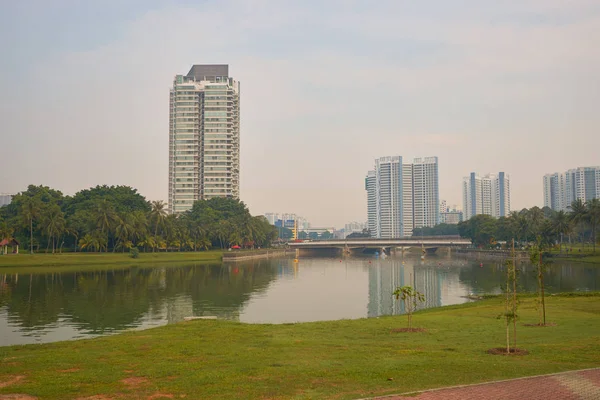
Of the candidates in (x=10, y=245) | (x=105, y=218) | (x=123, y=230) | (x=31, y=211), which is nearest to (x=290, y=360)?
(x=123, y=230)

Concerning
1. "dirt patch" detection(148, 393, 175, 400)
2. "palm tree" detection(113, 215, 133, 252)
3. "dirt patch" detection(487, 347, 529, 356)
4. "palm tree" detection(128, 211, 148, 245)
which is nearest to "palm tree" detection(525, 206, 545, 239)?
"palm tree" detection(128, 211, 148, 245)

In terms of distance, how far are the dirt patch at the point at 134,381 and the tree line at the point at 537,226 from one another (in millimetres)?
87131

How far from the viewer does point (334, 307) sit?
2047 inches

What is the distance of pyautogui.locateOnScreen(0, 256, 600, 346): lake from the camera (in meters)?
40.8

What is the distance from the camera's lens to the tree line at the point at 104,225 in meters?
114

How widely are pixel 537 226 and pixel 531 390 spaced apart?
433 feet

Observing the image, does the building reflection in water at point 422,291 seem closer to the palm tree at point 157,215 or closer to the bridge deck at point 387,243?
the palm tree at point 157,215

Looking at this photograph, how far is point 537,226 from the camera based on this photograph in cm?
13488

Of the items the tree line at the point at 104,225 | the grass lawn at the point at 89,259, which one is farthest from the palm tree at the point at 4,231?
the grass lawn at the point at 89,259

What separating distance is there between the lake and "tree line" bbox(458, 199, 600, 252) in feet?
90.4

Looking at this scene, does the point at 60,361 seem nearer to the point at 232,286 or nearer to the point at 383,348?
the point at 383,348

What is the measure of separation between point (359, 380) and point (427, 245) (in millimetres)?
173996

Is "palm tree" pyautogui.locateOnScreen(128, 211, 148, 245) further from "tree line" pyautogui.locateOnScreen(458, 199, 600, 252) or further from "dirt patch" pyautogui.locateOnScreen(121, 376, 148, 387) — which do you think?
"dirt patch" pyautogui.locateOnScreen(121, 376, 148, 387)

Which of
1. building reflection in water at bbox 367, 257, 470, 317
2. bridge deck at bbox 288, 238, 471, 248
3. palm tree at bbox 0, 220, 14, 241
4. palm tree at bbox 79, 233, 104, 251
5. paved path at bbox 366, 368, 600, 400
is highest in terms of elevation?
palm tree at bbox 0, 220, 14, 241
